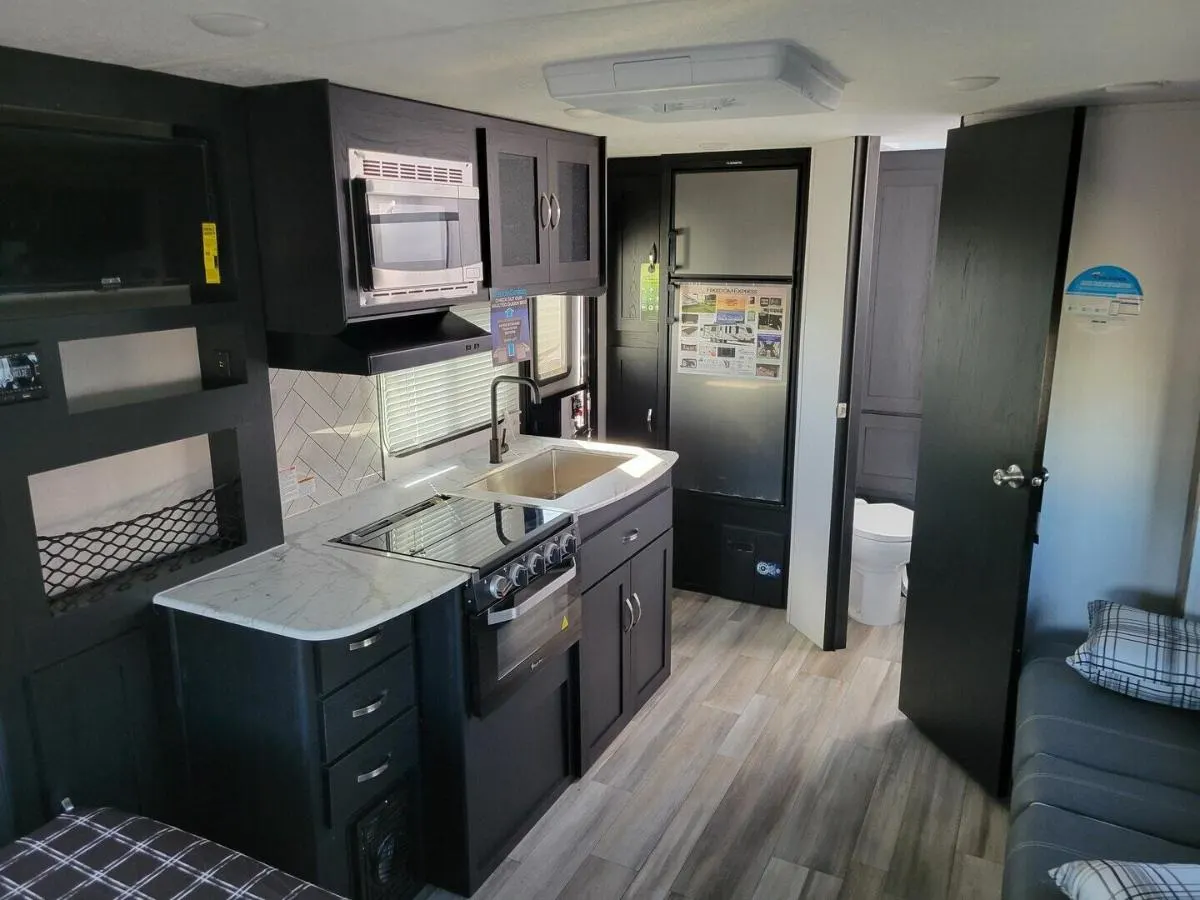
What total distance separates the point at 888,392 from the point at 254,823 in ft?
12.3

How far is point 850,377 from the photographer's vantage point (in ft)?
11.6

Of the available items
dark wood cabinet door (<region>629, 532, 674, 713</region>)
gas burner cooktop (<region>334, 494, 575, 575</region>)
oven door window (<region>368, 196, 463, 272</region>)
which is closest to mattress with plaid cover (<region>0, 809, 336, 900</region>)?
gas burner cooktop (<region>334, 494, 575, 575</region>)

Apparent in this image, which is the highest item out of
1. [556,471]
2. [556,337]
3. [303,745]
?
[556,337]

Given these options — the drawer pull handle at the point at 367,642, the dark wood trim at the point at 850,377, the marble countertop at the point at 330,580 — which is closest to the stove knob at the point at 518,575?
the marble countertop at the point at 330,580

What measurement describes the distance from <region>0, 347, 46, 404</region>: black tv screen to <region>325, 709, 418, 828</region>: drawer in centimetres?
103

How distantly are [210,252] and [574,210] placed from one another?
1423 mm

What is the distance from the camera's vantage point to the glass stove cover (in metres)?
2.33

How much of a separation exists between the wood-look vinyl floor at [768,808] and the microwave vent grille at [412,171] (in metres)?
1.93

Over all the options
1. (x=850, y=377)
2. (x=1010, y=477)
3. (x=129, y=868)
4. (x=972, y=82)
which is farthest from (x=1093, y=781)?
(x=129, y=868)

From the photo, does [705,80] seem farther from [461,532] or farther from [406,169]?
[461,532]

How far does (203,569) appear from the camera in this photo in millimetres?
2174

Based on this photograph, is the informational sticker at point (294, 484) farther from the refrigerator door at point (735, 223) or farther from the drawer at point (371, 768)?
the refrigerator door at point (735, 223)

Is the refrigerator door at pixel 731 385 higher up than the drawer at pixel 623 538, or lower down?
higher up

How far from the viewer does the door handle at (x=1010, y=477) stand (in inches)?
100
